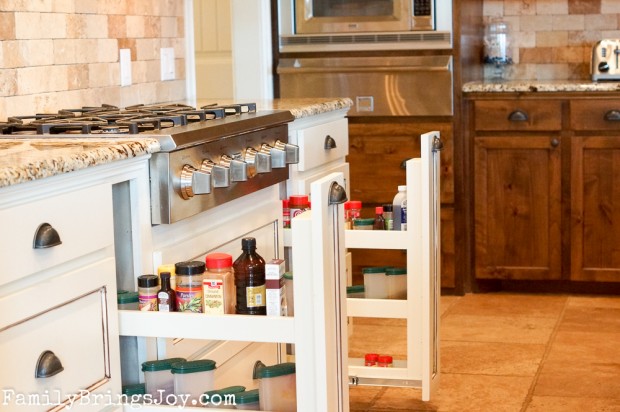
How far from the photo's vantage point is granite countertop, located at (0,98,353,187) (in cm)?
164

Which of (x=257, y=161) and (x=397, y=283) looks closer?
(x=257, y=161)

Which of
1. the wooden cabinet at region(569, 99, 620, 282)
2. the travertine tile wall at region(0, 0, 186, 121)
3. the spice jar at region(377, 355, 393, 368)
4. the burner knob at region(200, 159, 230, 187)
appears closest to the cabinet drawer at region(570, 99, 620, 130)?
the wooden cabinet at region(569, 99, 620, 282)

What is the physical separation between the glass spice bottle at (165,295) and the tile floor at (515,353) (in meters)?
1.17

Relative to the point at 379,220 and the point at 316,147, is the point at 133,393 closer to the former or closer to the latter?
the point at 379,220

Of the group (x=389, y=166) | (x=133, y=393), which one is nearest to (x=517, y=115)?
(x=389, y=166)

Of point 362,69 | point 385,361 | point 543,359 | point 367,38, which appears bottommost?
point 543,359

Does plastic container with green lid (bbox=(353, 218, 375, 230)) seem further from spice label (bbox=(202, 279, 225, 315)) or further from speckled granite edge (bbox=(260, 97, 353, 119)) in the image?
spice label (bbox=(202, 279, 225, 315))

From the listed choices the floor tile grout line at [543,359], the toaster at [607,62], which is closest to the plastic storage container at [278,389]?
the floor tile grout line at [543,359]

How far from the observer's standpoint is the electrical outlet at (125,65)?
128 inches

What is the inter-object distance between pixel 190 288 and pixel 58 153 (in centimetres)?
39

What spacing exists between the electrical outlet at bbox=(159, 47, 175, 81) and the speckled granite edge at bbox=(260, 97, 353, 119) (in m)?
0.43

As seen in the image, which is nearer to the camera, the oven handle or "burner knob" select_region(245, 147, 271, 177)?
"burner knob" select_region(245, 147, 271, 177)

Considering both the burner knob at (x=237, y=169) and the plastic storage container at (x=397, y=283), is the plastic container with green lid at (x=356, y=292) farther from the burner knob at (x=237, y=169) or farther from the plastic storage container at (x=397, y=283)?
the burner knob at (x=237, y=169)

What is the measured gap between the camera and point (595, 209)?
14.3ft
